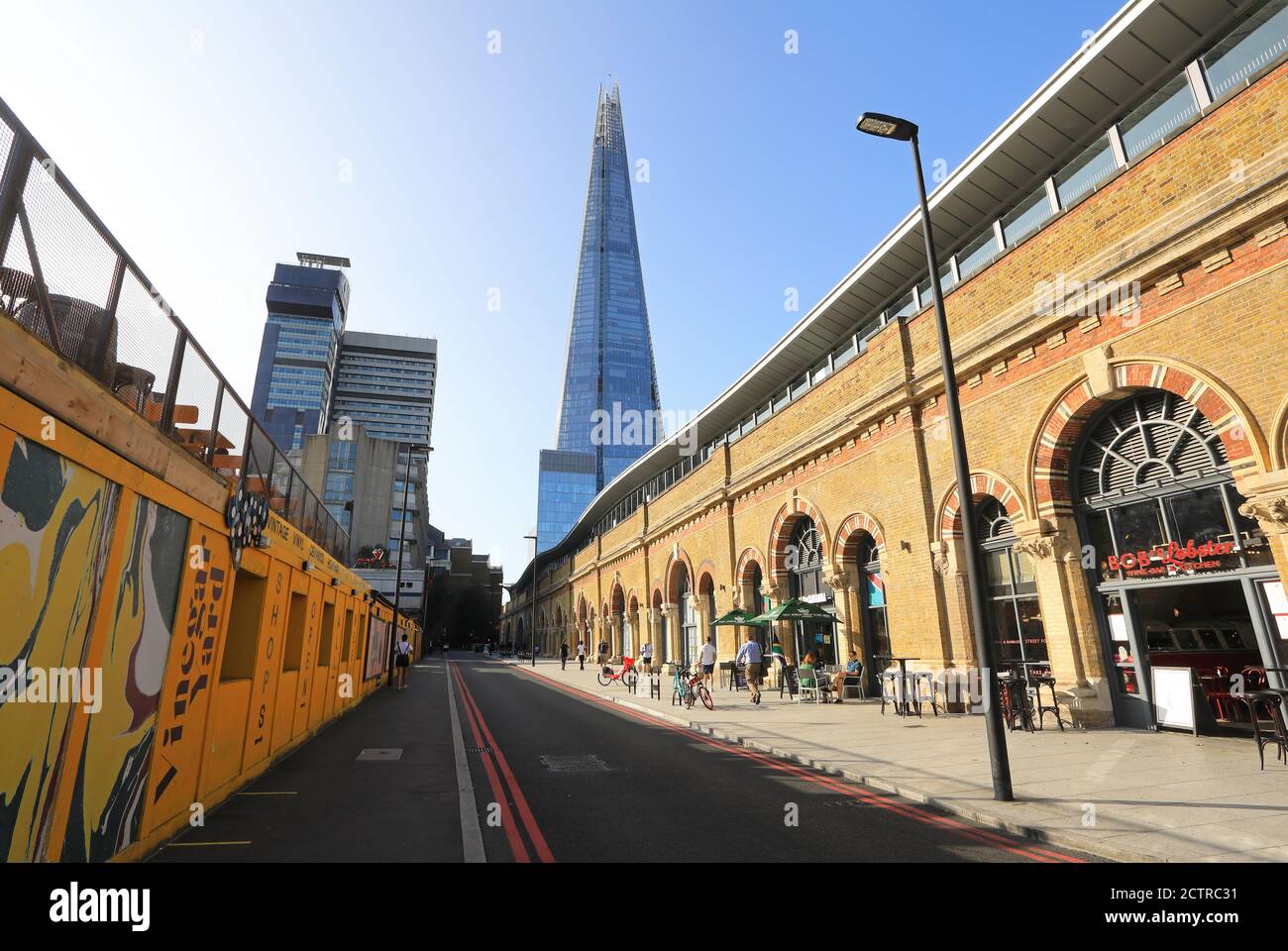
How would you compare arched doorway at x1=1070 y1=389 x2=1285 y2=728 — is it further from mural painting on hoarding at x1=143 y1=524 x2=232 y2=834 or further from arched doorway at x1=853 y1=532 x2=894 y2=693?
mural painting on hoarding at x1=143 y1=524 x2=232 y2=834

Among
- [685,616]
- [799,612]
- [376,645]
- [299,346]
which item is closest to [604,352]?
[299,346]

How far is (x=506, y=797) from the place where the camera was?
7.36m

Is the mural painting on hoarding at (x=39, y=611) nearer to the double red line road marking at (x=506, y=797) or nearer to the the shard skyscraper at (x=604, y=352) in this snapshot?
the double red line road marking at (x=506, y=797)

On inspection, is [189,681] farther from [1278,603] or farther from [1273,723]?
[1278,603]

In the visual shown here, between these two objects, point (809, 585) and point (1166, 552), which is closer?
point (1166, 552)

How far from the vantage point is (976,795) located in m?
6.86

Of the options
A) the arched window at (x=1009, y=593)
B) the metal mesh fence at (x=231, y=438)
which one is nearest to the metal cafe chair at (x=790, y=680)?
the arched window at (x=1009, y=593)

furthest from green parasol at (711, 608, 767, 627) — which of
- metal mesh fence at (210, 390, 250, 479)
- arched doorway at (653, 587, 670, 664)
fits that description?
metal mesh fence at (210, 390, 250, 479)

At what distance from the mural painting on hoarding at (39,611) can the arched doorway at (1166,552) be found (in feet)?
43.6

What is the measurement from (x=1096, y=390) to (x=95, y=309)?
43.3 feet

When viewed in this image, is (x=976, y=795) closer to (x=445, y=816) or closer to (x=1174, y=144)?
(x=445, y=816)

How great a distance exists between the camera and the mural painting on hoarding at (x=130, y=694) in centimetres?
443
